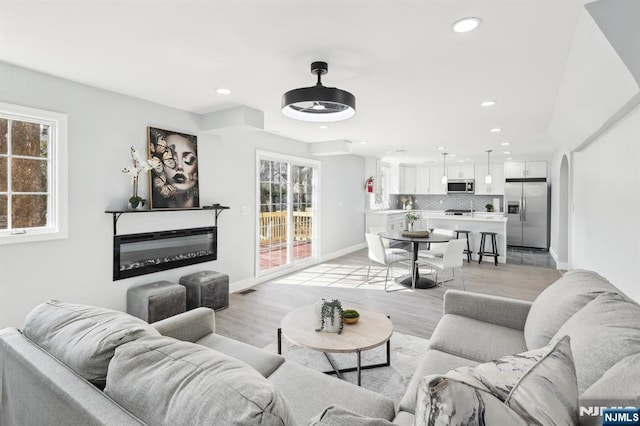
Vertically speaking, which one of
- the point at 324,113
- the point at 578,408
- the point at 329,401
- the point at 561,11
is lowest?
the point at 329,401

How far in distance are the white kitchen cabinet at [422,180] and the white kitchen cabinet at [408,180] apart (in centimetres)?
13

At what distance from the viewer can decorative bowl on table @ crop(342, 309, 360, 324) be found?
2.32 meters

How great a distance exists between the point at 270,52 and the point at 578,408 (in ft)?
8.17

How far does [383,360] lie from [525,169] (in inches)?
319

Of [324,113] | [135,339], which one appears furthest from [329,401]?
[324,113]

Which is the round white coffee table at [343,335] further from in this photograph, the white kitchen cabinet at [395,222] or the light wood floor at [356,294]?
the white kitchen cabinet at [395,222]

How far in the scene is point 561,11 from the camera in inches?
70.5

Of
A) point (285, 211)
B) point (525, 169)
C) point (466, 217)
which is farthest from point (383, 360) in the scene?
point (525, 169)

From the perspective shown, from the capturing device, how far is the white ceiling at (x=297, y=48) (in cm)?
180

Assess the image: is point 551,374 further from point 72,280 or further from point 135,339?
point 72,280

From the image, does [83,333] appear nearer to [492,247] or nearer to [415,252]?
[415,252]

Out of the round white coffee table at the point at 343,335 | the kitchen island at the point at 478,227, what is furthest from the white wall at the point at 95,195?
the kitchen island at the point at 478,227

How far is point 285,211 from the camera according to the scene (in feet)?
18.9

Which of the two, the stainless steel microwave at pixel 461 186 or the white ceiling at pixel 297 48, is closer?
the white ceiling at pixel 297 48
